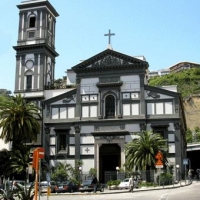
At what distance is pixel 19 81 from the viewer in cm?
5325

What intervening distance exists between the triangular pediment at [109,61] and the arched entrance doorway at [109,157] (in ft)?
35.8

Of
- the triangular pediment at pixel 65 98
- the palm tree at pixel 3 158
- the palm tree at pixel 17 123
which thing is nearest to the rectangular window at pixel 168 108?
the triangular pediment at pixel 65 98

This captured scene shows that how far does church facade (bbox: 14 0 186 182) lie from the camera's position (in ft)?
155

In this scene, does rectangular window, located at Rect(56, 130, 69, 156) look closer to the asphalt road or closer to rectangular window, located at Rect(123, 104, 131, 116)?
rectangular window, located at Rect(123, 104, 131, 116)

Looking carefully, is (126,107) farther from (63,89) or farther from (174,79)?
(174,79)

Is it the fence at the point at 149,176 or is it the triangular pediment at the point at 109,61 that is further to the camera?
the triangular pediment at the point at 109,61

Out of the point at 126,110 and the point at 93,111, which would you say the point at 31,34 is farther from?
the point at 126,110

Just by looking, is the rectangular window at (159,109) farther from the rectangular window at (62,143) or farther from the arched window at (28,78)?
the arched window at (28,78)

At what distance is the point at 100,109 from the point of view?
48812 mm

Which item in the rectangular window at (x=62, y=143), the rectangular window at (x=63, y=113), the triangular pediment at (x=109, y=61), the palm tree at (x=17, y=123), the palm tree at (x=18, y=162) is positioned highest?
the triangular pediment at (x=109, y=61)

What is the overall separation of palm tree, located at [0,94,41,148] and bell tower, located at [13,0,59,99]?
20.6 feet

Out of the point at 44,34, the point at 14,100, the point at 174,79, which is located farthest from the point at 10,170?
the point at 174,79

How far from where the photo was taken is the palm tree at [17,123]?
148ft

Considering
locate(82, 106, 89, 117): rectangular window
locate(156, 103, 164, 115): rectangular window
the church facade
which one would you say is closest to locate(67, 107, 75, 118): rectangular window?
the church facade
